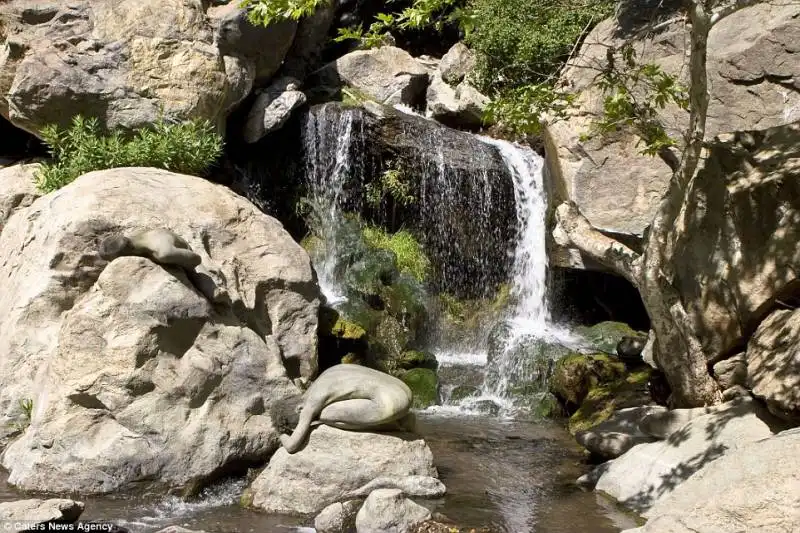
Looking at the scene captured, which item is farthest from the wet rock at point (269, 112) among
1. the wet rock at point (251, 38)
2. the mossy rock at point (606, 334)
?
the mossy rock at point (606, 334)

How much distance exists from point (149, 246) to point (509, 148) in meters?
9.70

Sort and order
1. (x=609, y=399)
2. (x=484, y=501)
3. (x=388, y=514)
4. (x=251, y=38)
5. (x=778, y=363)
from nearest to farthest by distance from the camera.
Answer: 1. (x=388, y=514)
2. (x=778, y=363)
3. (x=484, y=501)
4. (x=609, y=399)
5. (x=251, y=38)

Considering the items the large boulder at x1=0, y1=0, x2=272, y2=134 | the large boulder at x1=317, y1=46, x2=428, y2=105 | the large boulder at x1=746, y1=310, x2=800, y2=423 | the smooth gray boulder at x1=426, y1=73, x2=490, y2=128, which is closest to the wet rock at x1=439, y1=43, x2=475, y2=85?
the smooth gray boulder at x1=426, y1=73, x2=490, y2=128

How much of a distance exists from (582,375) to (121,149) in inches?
283

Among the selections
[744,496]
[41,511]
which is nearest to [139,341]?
[41,511]

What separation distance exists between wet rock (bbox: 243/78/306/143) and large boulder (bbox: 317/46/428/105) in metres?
3.10

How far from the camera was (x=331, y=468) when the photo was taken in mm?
7859

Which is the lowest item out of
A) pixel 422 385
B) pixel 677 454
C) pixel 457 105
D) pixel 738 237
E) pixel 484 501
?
pixel 422 385

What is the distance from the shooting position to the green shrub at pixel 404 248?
15.1m

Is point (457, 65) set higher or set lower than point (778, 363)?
higher

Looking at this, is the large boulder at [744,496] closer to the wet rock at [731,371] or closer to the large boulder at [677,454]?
the large boulder at [677,454]

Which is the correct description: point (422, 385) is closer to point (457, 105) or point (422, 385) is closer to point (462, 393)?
point (462, 393)

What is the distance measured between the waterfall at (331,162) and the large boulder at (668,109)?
3.51 meters

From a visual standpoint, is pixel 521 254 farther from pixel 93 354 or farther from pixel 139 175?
pixel 93 354
